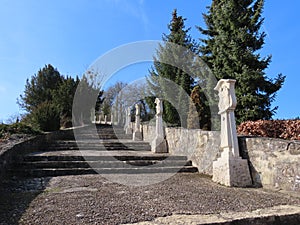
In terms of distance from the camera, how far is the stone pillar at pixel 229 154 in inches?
145

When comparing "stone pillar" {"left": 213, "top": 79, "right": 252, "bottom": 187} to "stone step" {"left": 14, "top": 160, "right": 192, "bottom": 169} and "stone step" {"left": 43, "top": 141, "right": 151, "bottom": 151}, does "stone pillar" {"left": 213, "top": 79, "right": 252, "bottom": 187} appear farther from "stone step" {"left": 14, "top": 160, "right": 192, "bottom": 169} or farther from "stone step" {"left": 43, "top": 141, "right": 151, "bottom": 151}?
"stone step" {"left": 43, "top": 141, "right": 151, "bottom": 151}

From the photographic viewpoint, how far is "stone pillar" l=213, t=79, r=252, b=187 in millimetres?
3691

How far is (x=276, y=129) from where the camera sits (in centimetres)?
513

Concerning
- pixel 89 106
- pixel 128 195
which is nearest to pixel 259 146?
pixel 128 195

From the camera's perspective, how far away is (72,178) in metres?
4.12

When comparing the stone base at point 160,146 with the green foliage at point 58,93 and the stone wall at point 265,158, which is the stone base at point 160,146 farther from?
the green foliage at point 58,93

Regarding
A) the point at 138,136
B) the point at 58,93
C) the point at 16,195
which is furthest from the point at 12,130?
the point at 58,93

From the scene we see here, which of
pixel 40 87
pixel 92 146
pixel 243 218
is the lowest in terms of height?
pixel 243 218

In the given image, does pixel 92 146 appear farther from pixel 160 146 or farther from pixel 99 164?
pixel 99 164

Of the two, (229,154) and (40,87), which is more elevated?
(40,87)

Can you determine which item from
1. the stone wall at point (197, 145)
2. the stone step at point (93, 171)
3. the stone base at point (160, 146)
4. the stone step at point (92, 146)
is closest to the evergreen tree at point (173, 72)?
the stone step at point (92, 146)

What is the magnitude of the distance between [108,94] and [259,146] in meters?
24.3

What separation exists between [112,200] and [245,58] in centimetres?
828

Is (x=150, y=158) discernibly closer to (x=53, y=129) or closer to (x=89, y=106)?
(x=53, y=129)
